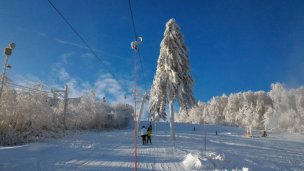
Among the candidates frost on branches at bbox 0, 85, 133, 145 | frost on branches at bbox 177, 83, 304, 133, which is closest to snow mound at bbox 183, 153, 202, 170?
frost on branches at bbox 0, 85, 133, 145

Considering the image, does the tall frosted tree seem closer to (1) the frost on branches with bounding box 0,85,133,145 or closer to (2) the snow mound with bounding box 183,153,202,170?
(1) the frost on branches with bounding box 0,85,133,145

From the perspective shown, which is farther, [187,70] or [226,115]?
[226,115]

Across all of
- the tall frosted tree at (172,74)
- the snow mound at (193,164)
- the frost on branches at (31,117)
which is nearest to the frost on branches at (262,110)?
the frost on branches at (31,117)

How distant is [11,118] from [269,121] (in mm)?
75947

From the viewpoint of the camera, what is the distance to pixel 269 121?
8962cm

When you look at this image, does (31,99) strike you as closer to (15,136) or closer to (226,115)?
(15,136)

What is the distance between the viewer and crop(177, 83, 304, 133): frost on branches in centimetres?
8544

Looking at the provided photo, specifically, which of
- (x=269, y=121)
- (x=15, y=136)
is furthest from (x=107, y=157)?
(x=269, y=121)

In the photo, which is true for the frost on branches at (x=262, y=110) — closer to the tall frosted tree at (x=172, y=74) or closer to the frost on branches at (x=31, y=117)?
the frost on branches at (x=31, y=117)

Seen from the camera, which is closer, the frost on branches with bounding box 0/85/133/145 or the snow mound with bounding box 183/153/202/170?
the snow mound with bounding box 183/153/202/170

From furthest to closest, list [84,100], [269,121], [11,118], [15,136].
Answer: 1. [269,121]
2. [84,100]
3. [11,118]
4. [15,136]

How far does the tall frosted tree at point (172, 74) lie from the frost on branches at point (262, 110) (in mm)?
21499

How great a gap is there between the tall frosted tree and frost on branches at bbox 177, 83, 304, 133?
21.5 metres

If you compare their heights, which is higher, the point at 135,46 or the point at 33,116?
the point at 135,46
